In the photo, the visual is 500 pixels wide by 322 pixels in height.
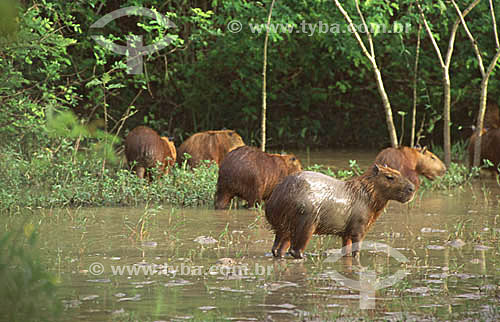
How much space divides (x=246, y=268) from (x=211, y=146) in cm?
484

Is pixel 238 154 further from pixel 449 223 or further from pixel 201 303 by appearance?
pixel 201 303

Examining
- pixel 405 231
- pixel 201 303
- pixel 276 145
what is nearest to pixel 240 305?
pixel 201 303

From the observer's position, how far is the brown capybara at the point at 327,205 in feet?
20.4

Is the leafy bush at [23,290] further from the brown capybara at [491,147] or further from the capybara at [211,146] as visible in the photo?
the brown capybara at [491,147]

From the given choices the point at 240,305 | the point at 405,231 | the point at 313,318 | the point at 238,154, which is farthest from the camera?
the point at 238,154

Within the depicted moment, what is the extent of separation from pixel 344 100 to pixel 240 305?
11.2 metres

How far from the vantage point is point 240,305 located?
4879 millimetres

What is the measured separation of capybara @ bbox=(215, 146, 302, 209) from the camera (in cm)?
863

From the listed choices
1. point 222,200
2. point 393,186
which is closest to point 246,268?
point 393,186

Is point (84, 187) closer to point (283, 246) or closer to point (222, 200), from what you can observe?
point (222, 200)

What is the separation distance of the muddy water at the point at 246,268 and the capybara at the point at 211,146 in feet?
6.39

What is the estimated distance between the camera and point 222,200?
877cm

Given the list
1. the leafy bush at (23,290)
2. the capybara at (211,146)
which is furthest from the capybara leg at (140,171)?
the leafy bush at (23,290)

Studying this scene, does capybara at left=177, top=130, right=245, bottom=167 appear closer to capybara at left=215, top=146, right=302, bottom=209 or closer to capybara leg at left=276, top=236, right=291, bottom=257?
capybara at left=215, top=146, right=302, bottom=209
